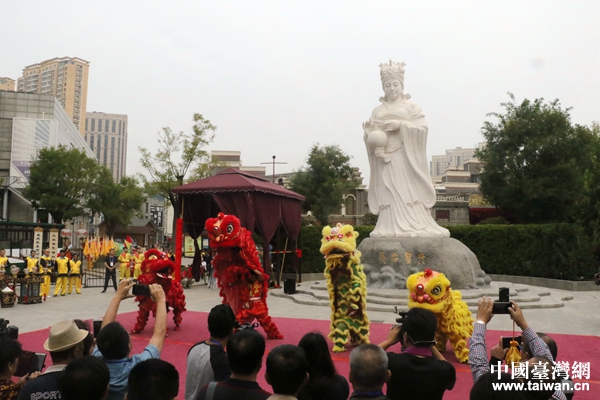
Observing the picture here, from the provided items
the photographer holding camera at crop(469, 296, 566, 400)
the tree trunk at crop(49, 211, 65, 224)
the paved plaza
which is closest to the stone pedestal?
the paved plaza

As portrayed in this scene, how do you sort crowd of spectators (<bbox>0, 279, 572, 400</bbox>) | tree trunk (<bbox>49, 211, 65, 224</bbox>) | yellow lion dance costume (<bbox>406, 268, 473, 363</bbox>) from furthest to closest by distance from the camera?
tree trunk (<bbox>49, 211, 65, 224</bbox>)
yellow lion dance costume (<bbox>406, 268, 473, 363</bbox>)
crowd of spectators (<bbox>0, 279, 572, 400</bbox>)

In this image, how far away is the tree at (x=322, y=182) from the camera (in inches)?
1140

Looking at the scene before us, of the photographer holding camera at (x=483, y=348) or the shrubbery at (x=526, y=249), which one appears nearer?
the photographer holding camera at (x=483, y=348)

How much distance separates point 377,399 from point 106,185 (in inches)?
1265

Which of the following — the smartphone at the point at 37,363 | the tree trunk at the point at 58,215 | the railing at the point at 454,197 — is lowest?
the smartphone at the point at 37,363

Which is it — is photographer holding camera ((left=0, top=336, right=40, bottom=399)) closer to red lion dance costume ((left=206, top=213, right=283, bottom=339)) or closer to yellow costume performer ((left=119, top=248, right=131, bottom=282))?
red lion dance costume ((left=206, top=213, right=283, bottom=339))

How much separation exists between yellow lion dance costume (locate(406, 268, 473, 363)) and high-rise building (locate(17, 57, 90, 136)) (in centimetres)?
5632

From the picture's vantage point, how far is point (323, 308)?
10.4 meters

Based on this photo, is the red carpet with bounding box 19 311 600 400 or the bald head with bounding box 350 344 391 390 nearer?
the bald head with bounding box 350 344 391 390

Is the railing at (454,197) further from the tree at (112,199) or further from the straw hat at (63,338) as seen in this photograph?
the straw hat at (63,338)

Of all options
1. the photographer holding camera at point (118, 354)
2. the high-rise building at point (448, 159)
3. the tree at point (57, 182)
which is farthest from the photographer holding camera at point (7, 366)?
the high-rise building at point (448, 159)

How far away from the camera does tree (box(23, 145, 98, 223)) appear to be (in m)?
25.5

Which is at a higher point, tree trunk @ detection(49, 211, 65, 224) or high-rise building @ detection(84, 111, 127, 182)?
high-rise building @ detection(84, 111, 127, 182)

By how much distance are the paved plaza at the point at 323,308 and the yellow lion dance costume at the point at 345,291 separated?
6.39ft
